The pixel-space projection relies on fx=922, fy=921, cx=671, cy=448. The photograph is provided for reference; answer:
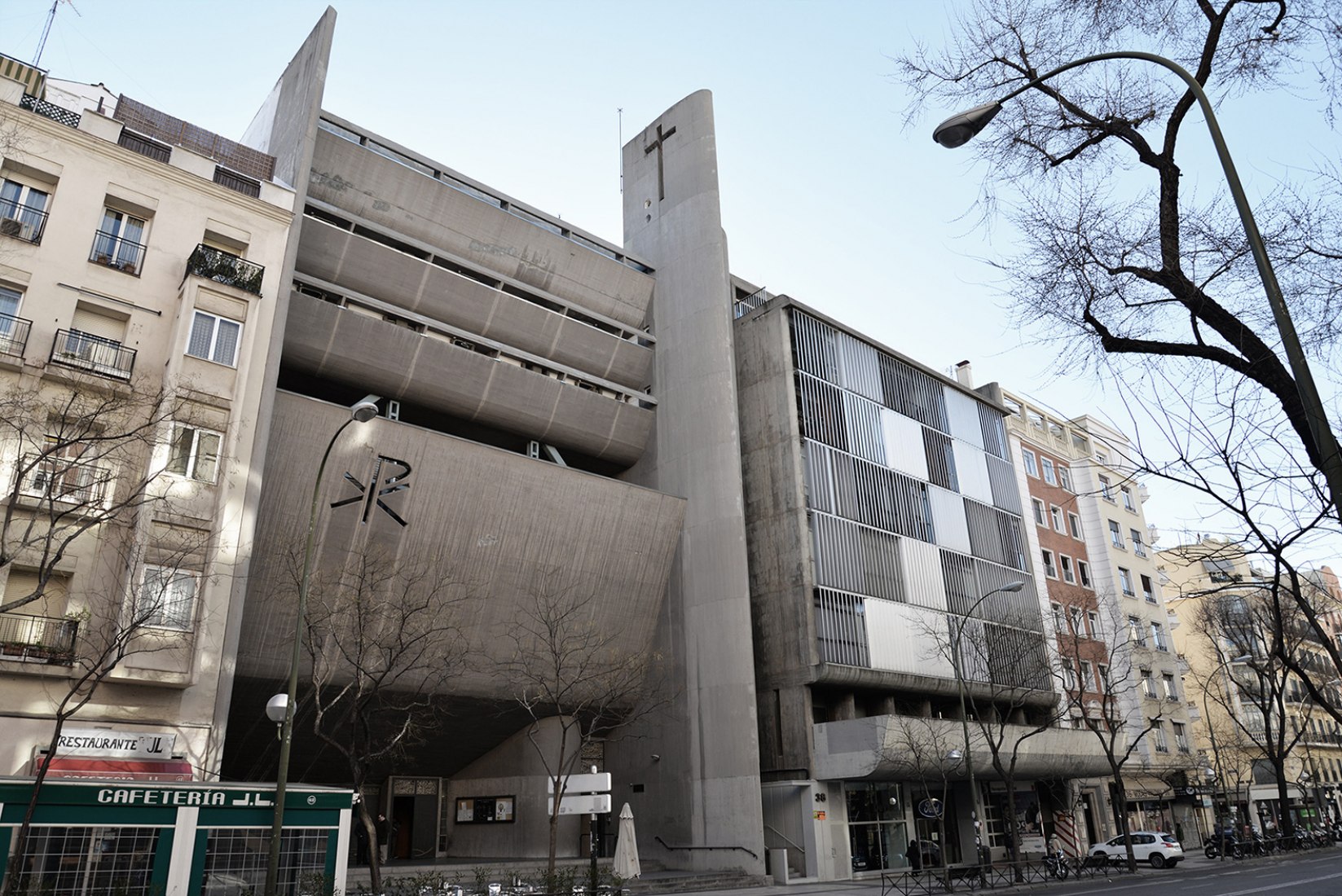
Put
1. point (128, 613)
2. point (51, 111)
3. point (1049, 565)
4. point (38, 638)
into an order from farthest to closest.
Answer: point (1049, 565) → point (51, 111) → point (38, 638) → point (128, 613)

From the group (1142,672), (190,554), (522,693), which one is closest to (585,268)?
(522,693)

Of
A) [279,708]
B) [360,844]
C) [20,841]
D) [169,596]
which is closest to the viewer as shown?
[20,841]

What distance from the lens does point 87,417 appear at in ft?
54.2

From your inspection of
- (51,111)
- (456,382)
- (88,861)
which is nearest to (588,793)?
(88,861)

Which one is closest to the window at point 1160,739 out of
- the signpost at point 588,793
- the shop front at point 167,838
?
the signpost at point 588,793

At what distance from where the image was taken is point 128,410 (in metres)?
20.8

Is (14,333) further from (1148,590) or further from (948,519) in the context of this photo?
(1148,590)

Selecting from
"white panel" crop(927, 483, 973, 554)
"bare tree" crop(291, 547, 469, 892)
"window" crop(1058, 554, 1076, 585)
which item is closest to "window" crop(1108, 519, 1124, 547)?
"window" crop(1058, 554, 1076, 585)

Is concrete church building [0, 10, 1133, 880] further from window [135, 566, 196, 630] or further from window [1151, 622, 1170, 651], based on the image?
window [1151, 622, 1170, 651]

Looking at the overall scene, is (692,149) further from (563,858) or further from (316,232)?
(563,858)

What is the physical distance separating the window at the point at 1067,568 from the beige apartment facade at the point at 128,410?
140 feet

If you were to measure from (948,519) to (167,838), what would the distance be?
34941 mm

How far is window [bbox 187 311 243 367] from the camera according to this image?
80.3 ft

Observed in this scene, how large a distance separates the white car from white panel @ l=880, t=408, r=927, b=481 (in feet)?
57.7
